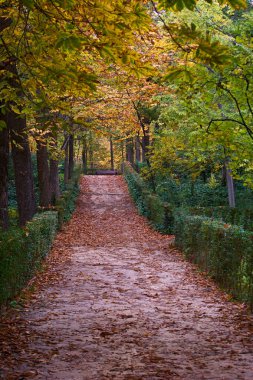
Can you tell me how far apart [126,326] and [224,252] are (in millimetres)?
3912

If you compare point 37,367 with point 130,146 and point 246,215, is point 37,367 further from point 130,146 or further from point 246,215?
point 130,146

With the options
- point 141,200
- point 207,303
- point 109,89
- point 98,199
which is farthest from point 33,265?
point 98,199

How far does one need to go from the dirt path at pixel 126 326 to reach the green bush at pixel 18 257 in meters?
0.42

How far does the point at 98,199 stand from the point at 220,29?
16312 millimetres

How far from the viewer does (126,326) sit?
7121mm

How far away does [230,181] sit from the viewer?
22875mm

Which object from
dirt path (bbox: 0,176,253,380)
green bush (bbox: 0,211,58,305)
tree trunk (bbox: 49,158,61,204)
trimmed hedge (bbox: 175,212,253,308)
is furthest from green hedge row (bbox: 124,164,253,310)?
tree trunk (bbox: 49,158,61,204)

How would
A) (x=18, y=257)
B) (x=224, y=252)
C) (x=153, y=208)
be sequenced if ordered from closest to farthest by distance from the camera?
(x=18, y=257)
(x=224, y=252)
(x=153, y=208)

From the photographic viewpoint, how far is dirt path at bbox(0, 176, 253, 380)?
5.18 m

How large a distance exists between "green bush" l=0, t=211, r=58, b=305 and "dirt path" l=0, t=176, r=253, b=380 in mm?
416

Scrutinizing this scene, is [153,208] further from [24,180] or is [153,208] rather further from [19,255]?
[19,255]

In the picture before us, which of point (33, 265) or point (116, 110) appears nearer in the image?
point (33, 265)

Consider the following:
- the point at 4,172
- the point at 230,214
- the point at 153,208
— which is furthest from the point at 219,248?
the point at 153,208

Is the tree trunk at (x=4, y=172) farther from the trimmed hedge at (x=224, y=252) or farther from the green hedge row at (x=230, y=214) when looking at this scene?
the green hedge row at (x=230, y=214)
